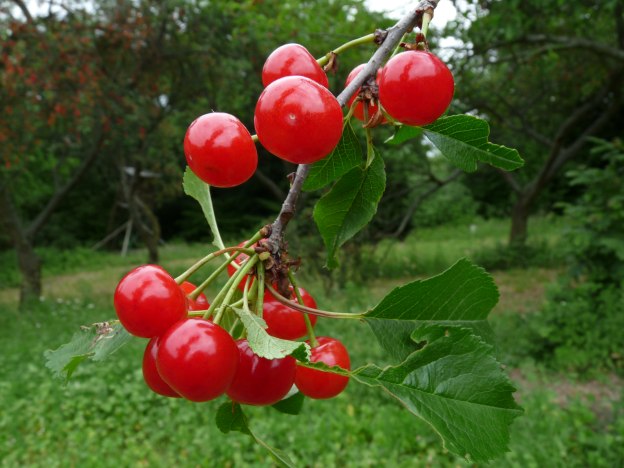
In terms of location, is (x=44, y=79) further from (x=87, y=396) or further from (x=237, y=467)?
(x=237, y=467)

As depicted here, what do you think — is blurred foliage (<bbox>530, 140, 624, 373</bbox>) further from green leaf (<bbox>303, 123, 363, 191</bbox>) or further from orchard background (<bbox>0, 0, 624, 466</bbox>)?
green leaf (<bbox>303, 123, 363, 191</bbox>)

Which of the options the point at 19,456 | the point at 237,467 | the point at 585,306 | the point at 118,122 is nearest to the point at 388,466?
the point at 237,467

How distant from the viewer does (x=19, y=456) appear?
3707 millimetres

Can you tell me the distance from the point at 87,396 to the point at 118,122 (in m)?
4.62

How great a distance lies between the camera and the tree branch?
576mm

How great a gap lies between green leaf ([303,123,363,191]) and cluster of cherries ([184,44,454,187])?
3 cm

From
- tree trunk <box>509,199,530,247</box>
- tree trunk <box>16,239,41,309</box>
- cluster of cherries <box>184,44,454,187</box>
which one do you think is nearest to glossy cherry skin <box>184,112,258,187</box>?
cluster of cherries <box>184,44,454,187</box>

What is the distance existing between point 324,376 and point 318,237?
715 centimetres

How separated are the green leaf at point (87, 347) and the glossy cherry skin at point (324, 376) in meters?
0.20

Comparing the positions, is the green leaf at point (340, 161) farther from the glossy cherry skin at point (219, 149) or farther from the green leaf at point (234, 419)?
the green leaf at point (234, 419)

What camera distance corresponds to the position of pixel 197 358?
0.53 meters

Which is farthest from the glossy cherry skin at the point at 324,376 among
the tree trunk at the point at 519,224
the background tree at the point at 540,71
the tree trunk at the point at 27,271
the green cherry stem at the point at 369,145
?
the tree trunk at the point at 519,224

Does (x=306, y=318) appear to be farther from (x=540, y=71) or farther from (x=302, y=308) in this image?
(x=540, y=71)

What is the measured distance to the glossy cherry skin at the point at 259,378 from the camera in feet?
1.92
